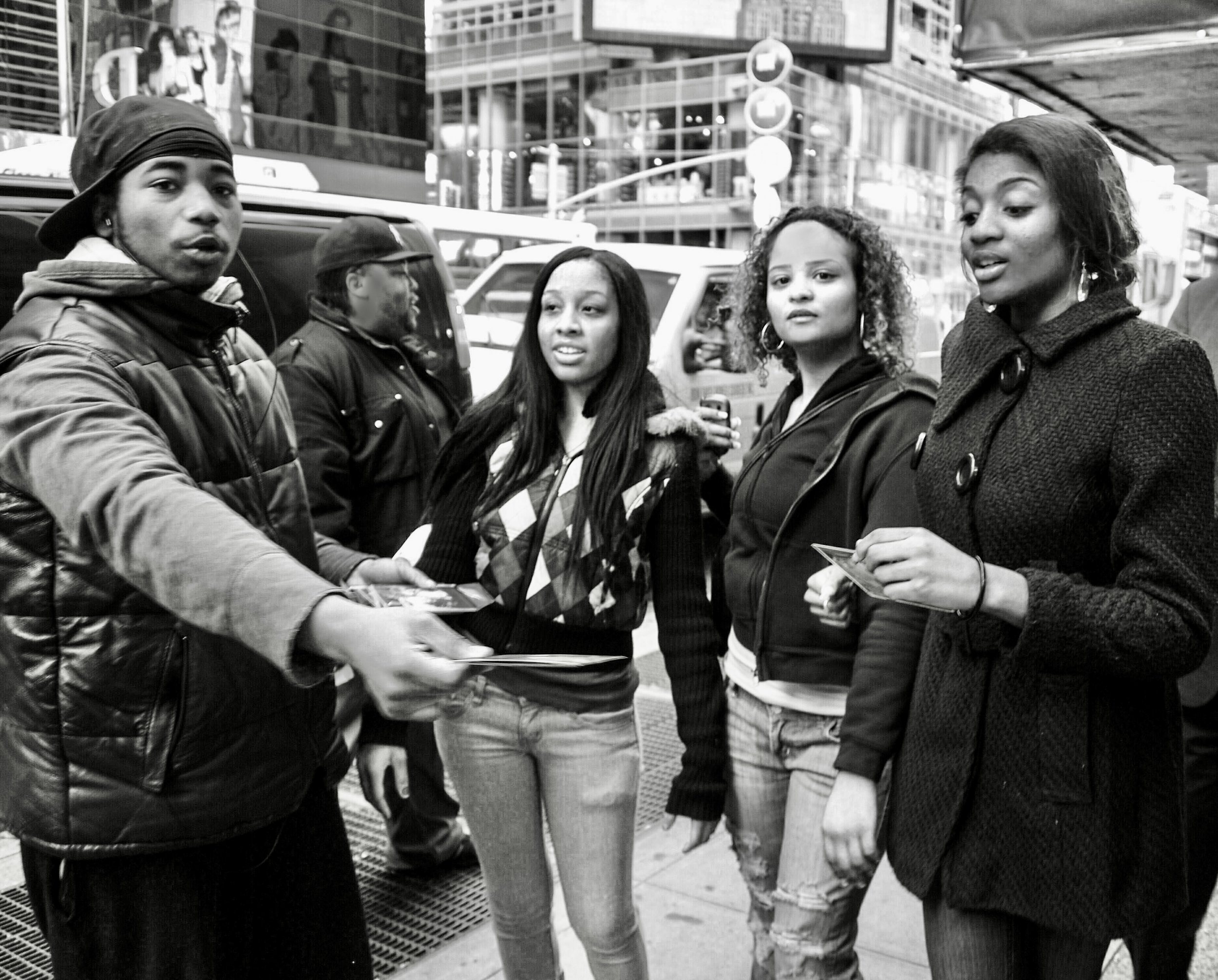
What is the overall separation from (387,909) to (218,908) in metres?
2.00

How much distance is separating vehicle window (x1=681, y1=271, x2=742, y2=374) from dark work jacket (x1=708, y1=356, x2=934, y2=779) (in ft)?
16.4

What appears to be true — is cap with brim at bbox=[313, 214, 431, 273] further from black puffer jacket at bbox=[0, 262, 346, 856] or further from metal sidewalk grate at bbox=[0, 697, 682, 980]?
black puffer jacket at bbox=[0, 262, 346, 856]

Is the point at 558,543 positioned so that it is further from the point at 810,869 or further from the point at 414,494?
the point at 414,494

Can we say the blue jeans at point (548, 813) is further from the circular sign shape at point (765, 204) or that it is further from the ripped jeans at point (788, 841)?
the circular sign shape at point (765, 204)

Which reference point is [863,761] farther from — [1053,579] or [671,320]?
[671,320]

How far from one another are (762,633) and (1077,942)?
0.92 m

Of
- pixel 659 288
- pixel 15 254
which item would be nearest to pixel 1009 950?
pixel 15 254

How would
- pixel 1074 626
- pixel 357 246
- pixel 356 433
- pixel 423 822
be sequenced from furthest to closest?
pixel 357 246
pixel 423 822
pixel 356 433
pixel 1074 626

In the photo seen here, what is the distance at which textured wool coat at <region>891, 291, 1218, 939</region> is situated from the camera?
179 cm

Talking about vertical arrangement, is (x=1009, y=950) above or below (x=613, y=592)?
below

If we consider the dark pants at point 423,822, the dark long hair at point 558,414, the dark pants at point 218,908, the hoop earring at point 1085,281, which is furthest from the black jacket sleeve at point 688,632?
the dark pants at point 423,822

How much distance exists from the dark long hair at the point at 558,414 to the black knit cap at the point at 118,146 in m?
0.96

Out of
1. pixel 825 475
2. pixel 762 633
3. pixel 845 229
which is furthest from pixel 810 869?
pixel 845 229

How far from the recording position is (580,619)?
2.69 meters
